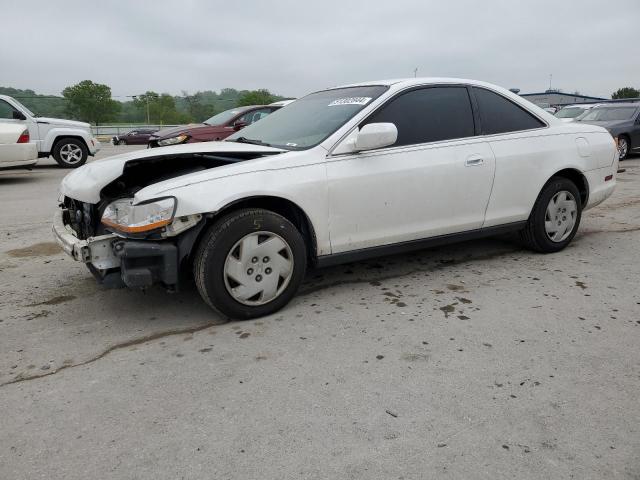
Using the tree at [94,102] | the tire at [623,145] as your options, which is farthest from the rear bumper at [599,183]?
the tree at [94,102]

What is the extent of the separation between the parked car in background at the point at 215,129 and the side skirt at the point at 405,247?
21.3 feet

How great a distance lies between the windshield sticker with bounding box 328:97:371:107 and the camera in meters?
3.76

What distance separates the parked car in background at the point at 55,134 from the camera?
1127 centimetres

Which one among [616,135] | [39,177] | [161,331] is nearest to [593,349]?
[161,331]

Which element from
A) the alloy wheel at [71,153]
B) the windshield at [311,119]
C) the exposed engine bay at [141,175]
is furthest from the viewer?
the alloy wheel at [71,153]

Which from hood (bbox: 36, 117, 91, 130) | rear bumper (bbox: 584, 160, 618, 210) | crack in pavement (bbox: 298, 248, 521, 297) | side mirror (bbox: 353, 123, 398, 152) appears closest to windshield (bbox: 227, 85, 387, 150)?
side mirror (bbox: 353, 123, 398, 152)

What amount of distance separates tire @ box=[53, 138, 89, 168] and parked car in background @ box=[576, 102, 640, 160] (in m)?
12.4

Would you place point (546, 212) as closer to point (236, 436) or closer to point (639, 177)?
point (236, 436)

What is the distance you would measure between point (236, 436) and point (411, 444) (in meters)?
0.72

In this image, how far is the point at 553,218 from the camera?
4535mm

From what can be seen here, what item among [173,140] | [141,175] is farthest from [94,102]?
[141,175]

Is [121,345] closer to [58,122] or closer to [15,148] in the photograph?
[15,148]

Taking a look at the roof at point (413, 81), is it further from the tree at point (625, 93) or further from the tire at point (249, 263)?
the tree at point (625, 93)

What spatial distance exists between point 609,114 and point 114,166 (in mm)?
14238
